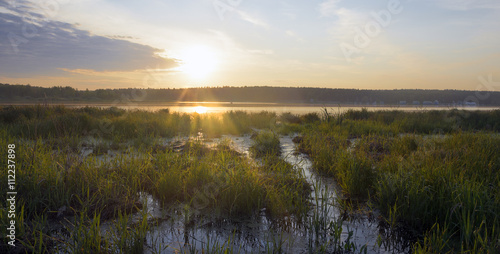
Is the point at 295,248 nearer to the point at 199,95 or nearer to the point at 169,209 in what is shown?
the point at 169,209

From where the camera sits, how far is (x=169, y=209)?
3.89 meters

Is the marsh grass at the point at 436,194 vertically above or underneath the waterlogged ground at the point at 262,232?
above

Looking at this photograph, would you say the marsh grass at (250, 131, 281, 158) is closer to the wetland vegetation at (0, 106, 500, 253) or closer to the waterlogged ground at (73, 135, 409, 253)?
the wetland vegetation at (0, 106, 500, 253)

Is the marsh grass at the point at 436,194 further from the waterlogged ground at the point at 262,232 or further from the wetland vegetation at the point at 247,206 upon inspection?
the waterlogged ground at the point at 262,232

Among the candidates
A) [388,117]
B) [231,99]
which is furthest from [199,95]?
[388,117]

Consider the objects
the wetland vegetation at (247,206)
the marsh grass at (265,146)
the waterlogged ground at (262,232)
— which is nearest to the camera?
the wetland vegetation at (247,206)

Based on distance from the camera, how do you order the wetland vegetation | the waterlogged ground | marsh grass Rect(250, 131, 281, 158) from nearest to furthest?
the wetland vegetation → the waterlogged ground → marsh grass Rect(250, 131, 281, 158)

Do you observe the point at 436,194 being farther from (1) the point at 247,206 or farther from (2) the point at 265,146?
(2) the point at 265,146

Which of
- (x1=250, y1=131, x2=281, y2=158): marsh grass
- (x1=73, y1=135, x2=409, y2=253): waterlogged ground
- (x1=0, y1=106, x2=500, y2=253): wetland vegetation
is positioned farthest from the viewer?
(x1=250, y1=131, x2=281, y2=158): marsh grass

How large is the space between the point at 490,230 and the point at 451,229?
0.37 metres

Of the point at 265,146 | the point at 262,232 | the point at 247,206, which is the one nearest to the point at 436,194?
the point at 262,232

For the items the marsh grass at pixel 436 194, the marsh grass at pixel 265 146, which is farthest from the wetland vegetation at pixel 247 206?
the marsh grass at pixel 265 146

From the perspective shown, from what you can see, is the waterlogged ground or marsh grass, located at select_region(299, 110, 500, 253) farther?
the waterlogged ground

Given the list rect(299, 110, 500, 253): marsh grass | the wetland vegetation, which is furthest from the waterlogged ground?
rect(299, 110, 500, 253): marsh grass
